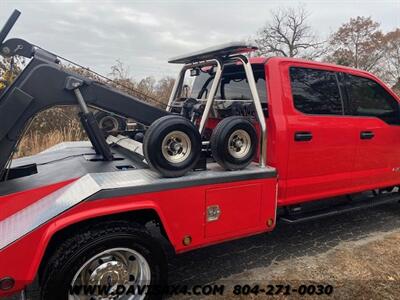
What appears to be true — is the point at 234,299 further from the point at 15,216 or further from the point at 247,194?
the point at 15,216

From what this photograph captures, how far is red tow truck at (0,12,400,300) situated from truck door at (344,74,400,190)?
0.02m

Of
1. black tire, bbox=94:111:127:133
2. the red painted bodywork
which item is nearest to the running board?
the red painted bodywork

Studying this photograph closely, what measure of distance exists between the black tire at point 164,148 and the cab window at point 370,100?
2.34 m

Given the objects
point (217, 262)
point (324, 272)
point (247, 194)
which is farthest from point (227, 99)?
point (324, 272)

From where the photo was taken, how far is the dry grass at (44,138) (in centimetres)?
750

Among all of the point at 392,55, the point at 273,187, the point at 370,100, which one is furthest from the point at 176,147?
the point at 392,55

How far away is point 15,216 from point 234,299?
1.94m

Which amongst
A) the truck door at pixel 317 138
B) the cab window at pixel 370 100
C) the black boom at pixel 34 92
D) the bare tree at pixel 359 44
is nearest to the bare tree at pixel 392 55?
the bare tree at pixel 359 44

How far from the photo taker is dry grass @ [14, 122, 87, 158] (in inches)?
295

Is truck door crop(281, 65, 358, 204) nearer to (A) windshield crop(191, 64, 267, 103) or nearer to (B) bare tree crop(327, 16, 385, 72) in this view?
(A) windshield crop(191, 64, 267, 103)

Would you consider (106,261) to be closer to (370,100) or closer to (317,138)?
(317,138)

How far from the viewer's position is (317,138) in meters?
3.78

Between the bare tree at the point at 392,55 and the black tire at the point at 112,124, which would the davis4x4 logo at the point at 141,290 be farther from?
the bare tree at the point at 392,55

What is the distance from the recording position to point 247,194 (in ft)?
10.6
